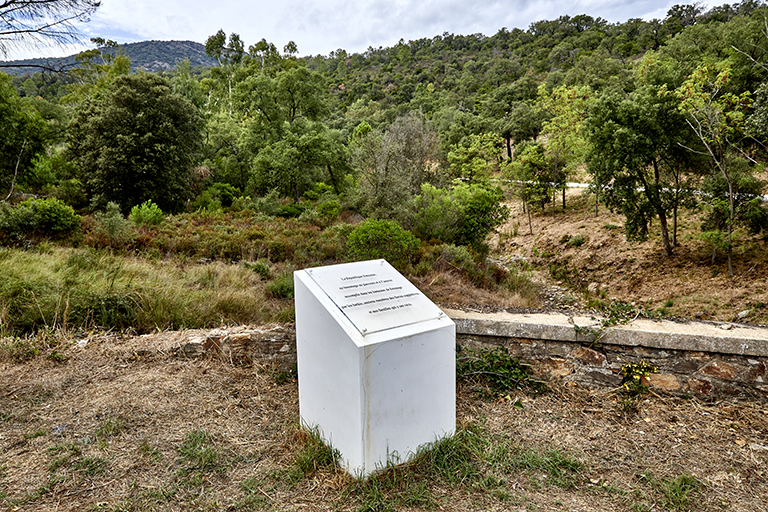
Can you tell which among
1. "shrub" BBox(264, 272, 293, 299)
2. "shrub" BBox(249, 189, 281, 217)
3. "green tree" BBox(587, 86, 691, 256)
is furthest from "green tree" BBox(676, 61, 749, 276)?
"shrub" BBox(249, 189, 281, 217)

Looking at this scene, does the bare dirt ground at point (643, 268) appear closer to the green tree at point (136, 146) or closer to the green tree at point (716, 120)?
the green tree at point (716, 120)

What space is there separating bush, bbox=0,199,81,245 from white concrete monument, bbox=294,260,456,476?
8.52m

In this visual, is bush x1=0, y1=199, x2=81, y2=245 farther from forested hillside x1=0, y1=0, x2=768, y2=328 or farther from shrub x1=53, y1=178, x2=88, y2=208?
shrub x1=53, y1=178, x2=88, y2=208

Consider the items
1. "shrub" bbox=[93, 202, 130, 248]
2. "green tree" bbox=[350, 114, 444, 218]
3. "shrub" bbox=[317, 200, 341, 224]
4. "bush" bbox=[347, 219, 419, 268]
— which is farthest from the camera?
"shrub" bbox=[317, 200, 341, 224]

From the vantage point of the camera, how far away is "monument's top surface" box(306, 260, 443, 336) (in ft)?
8.24

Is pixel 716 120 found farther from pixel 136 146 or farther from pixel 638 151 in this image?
pixel 136 146

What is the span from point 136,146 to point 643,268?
1852 cm

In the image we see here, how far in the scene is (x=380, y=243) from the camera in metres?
8.81

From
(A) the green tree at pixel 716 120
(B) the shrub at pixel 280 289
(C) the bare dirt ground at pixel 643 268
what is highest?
(A) the green tree at pixel 716 120

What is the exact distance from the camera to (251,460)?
2639 mm

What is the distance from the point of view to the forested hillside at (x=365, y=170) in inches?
390

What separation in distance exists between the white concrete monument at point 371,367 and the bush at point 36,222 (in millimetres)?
8517

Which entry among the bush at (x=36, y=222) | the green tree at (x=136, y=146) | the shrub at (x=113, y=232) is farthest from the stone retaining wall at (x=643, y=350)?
the green tree at (x=136, y=146)

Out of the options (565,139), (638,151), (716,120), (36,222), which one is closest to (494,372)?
(36,222)
